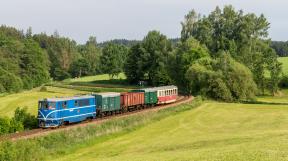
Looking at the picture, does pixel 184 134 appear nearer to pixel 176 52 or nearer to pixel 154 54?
pixel 176 52

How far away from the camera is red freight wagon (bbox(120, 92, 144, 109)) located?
5250 cm

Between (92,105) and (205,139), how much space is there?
14.8 meters

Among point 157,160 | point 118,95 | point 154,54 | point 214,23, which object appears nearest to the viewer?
point 157,160

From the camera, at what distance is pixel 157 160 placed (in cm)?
2433

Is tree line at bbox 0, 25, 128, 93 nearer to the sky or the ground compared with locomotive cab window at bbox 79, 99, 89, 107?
nearer to the sky

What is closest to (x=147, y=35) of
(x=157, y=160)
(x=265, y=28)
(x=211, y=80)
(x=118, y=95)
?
(x=265, y=28)

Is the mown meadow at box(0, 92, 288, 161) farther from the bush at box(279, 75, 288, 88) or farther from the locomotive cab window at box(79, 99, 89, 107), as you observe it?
the bush at box(279, 75, 288, 88)

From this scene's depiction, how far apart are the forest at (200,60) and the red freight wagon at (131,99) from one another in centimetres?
2129

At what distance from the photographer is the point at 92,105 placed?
45.1 metres

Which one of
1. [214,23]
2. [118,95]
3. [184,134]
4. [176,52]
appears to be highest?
[214,23]

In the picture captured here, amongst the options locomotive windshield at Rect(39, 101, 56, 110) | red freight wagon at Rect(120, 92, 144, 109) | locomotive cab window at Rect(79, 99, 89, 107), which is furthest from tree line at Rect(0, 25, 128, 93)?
locomotive windshield at Rect(39, 101, 56, 110)

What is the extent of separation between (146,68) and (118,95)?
2479 inches

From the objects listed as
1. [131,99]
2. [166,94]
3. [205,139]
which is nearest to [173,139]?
[205,139]

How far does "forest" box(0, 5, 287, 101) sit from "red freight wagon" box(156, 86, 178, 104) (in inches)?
378
